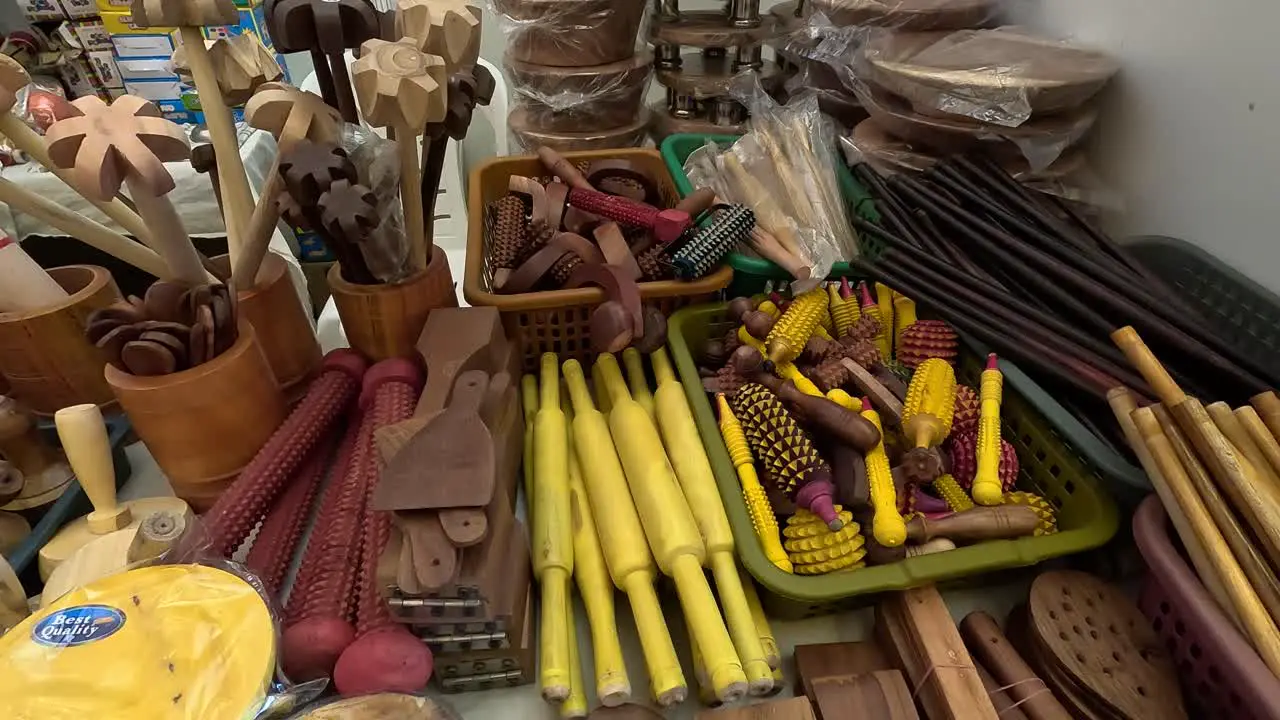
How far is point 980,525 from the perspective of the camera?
442mm

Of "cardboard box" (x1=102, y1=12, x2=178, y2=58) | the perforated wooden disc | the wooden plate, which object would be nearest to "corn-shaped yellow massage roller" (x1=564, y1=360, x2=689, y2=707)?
the perforated wooden disc

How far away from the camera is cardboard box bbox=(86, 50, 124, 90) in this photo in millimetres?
936

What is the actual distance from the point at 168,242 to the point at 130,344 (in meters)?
0.10

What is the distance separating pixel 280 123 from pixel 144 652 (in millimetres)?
288

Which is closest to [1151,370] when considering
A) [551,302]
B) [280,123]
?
[551,302]

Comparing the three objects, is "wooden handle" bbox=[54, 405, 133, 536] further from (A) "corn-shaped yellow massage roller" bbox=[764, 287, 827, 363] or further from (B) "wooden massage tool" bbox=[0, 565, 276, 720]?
(A) "corn-shaped yellow massage roller" bbox=[764, 287, 827, 363]

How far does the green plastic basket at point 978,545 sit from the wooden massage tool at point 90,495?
Result: 336 mm

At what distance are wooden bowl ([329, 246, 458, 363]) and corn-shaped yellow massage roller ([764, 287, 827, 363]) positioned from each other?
0.85 feet

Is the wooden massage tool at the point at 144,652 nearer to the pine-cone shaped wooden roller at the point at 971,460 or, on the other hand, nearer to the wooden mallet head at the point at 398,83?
the wooden mallet head at the point at 398,83

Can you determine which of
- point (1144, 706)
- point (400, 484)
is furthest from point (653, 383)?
point (1144, 706)

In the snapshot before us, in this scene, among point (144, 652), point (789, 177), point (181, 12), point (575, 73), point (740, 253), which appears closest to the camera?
point (144, 652)

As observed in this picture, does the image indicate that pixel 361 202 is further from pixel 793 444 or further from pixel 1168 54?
pixel 1168 54

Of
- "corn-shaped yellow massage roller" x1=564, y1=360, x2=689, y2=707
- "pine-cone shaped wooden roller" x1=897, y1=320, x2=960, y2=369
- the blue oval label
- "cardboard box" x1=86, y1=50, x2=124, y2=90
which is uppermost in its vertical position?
"cardboard box" x1=86, y1=50, x2=124, y2=90

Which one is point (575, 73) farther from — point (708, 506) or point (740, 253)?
point (708, 506)
